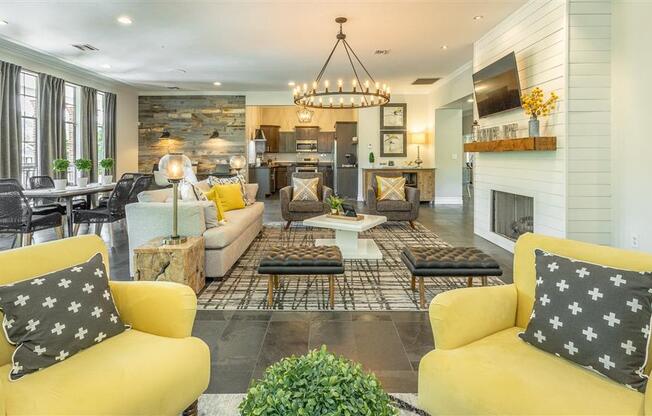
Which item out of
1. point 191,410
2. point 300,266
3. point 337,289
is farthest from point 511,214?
point 191,410

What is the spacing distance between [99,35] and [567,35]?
6.28m

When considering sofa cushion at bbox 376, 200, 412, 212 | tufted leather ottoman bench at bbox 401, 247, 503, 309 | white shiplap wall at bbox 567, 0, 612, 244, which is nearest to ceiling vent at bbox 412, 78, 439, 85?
sofa cushion at bbox 376, 200, 412, 212

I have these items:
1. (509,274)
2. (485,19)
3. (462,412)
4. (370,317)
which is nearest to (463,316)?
(462,412)

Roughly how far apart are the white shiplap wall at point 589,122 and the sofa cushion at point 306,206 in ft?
12.3

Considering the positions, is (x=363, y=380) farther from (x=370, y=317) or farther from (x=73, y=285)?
(x=370, y=317)

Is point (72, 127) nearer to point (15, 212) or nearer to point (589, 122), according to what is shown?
point (15, 212)

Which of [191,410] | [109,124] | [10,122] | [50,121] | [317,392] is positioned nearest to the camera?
[317,392]

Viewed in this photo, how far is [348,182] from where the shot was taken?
40.0 feet

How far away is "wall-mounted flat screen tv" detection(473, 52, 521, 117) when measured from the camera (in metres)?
5.21

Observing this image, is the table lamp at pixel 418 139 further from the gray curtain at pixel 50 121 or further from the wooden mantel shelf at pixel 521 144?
the gray curtain at pixel 50 121

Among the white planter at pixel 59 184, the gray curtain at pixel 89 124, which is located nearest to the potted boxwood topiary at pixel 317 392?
the white planter at pixel 59 184

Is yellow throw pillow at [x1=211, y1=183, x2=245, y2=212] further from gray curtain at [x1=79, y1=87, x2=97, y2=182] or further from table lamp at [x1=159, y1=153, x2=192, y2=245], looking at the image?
gray curtain at [x1=79, y1=87, x2=97, y2=182]

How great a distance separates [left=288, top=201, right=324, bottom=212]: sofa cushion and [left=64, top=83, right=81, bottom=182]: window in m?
5.22

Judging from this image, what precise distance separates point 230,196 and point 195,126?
6.48m
